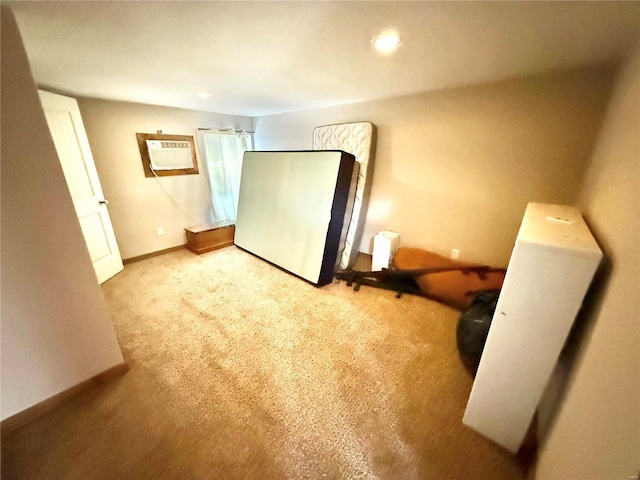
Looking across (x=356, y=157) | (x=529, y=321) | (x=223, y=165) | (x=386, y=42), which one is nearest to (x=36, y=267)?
(x=386, y=42)

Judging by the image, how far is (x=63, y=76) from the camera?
189 cm

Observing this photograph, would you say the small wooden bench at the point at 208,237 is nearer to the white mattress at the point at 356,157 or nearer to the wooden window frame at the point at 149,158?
the wooden window frame at the point at 149,158

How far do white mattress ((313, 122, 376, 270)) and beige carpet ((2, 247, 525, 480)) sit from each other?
0.83 meters

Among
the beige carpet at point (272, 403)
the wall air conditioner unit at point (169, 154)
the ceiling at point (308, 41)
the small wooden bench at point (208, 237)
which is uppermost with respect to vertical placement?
the ceiling at point (308, 41)

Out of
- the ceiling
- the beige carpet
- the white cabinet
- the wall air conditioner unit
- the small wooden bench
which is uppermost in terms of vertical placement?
the ceiling

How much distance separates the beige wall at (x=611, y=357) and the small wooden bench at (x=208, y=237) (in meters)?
3.72

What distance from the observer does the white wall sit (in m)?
1.07

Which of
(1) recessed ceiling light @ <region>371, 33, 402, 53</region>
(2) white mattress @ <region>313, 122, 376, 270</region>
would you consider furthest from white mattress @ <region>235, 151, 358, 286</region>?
(1) recessed ceiling light @ <region>371, 33, 402, 53</region>

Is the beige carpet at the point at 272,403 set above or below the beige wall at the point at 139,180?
below

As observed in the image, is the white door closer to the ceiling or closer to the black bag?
the ceiling

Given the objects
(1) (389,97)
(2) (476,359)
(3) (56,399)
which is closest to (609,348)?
(2) (476,359)

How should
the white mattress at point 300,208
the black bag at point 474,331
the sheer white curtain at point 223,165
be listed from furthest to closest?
the sheer white curtain at point 223,165 → the white mattress at point 300,208 → the black bag at point 474,331

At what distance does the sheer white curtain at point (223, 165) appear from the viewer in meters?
3.68

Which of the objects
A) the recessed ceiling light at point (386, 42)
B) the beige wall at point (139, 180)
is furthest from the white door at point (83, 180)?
the recessed ceiling light at point (386, 42)
